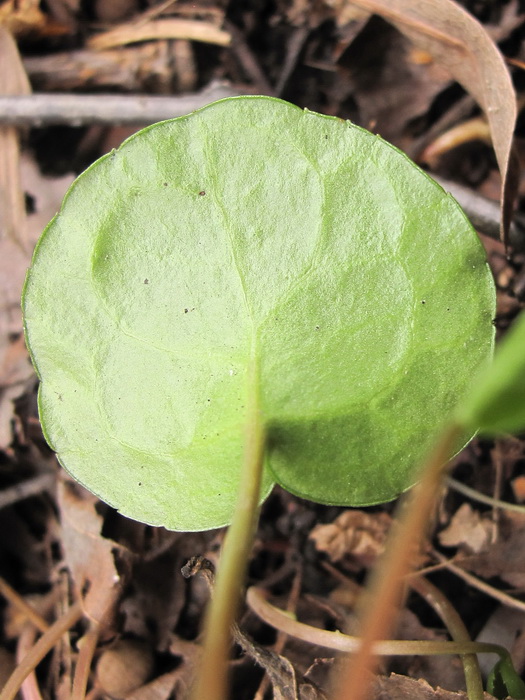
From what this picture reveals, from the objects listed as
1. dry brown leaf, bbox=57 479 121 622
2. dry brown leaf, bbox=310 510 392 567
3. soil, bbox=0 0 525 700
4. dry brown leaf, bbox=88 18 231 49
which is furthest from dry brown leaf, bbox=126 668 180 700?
dry brown leaf, bbox=88 18 231 49

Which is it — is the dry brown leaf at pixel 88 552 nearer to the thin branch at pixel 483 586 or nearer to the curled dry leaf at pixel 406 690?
the curled dry leaf at pixel 406 690

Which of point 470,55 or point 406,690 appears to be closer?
point 406,690

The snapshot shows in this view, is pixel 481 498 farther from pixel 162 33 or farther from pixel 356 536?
pixel 162 33

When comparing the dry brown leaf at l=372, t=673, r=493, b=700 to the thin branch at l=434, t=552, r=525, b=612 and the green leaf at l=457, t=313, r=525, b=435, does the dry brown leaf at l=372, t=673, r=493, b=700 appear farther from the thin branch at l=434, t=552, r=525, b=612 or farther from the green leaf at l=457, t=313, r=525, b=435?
the green leaf at l=457, t=313, r=525, b=435

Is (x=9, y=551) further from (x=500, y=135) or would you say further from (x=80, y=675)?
(x=500, y=135)

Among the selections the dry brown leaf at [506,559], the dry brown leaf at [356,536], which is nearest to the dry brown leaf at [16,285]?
the dry brown leaf at [356,536]

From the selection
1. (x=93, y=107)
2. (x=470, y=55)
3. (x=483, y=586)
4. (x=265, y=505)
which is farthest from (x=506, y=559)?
(x=93, y=107)
